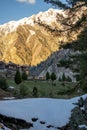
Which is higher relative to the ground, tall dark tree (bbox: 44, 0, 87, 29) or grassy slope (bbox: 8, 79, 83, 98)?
tall dark tree (bbox: 44, 0, 87, 29)

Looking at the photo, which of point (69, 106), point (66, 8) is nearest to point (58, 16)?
point (66, 8)

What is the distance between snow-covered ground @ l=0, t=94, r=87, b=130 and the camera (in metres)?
14.9

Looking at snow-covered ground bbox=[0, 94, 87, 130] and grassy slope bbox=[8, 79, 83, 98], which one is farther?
grassy slope bbox=[8, 79, 83, 98]

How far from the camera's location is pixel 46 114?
604 inches

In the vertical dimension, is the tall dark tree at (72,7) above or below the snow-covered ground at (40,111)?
above

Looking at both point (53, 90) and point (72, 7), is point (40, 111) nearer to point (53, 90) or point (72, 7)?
point (72, 7)

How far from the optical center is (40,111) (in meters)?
15.6

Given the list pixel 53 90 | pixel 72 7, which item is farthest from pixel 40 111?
pixel 53 90

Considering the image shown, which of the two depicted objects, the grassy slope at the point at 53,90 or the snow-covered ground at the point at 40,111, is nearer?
the snow-covered ground at the point at 40,111

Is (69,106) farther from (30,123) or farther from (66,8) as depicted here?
(66,8)

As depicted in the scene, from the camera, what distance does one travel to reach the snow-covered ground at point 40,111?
1491 cm

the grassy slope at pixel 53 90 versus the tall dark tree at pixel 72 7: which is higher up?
the tall dark tree at pixel 72 7

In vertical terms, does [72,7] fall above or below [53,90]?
above

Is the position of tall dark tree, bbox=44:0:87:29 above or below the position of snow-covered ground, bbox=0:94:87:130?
above
